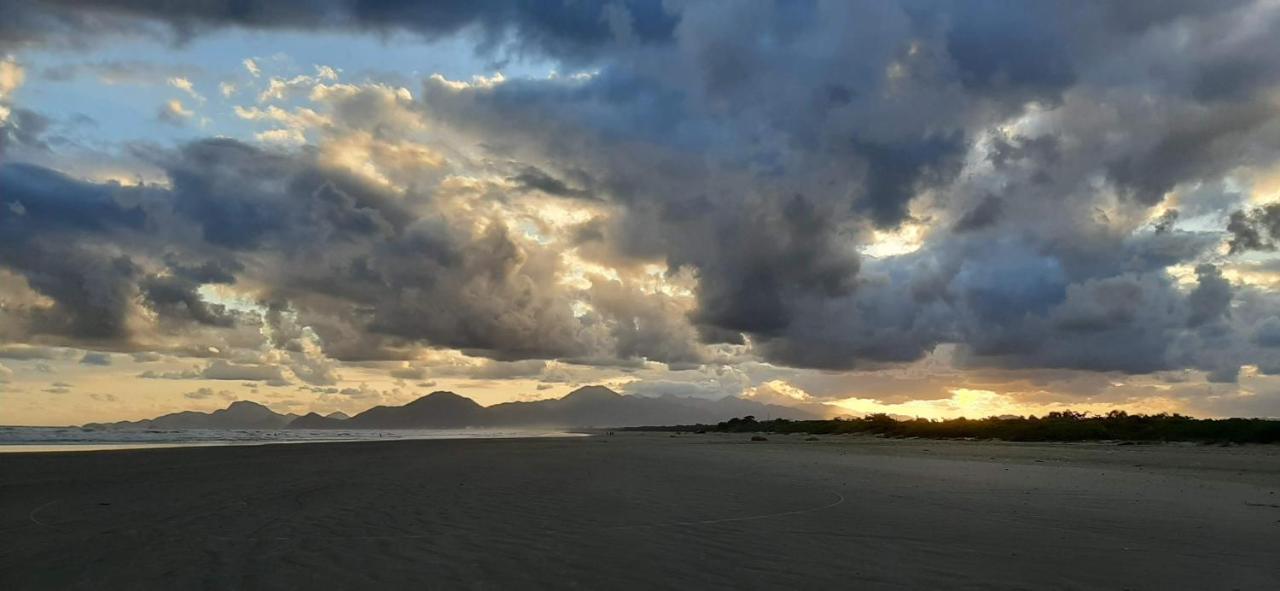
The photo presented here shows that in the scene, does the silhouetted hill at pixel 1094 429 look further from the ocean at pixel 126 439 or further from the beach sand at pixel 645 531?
the ocean at pixel 126 439

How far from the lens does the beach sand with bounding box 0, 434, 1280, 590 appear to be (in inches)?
296

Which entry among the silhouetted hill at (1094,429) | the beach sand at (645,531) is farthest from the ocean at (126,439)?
the silhouetted hill at (1094,429)

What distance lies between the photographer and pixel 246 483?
17688 millimetres

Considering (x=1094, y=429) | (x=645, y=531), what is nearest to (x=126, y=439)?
(x=645, y=531)

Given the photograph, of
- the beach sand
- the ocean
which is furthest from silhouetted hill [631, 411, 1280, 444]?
the ocean

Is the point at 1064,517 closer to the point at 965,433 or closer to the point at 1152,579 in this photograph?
the point at 1152,579

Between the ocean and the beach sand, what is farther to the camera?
the ocean

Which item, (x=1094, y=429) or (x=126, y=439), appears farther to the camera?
(x=126, y=439)

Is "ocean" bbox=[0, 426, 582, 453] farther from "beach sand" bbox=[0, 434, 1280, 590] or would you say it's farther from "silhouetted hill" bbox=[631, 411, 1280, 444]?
"silhouetted hill" bbox=[631, 411, 1280, 444]

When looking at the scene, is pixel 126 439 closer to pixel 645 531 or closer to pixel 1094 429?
pixel 645 531

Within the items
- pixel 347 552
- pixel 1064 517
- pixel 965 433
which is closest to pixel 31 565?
pixel 347 552

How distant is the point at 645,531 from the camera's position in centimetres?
1016

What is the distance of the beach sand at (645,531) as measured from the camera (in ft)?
24.7

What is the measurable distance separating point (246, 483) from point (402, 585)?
12.6 meters
